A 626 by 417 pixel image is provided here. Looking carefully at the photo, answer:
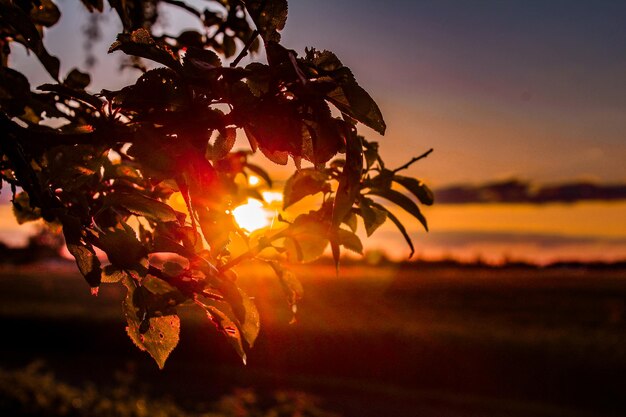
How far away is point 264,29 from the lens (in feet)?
4.05

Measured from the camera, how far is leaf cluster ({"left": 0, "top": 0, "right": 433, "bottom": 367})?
1.17 m

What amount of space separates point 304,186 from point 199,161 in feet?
1.53

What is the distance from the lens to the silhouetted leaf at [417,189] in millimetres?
1721

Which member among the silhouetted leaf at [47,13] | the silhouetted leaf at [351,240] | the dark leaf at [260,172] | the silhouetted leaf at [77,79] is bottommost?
the silhouetted leaf at [351,240]

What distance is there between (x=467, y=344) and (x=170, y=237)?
519 inches

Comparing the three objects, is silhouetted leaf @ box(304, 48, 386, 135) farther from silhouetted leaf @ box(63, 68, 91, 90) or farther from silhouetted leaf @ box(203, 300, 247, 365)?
silhouetted leaf @ box(63, 68, 91, 90)

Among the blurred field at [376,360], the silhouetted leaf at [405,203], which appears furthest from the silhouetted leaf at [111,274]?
the blurred field at [376,360]

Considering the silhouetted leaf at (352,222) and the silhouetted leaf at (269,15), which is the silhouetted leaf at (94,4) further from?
the silhouetted leaf at (269,15)

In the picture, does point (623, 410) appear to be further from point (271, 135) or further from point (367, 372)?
point (271, 135)

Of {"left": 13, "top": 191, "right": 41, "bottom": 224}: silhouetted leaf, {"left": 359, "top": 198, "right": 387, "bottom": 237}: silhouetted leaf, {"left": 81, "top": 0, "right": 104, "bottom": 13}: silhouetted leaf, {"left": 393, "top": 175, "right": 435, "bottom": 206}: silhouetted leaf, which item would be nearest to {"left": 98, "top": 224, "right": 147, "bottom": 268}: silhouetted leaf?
{"left": 359, "top": 198, "right": 387, "bottom": 237}: silhouetted leaf

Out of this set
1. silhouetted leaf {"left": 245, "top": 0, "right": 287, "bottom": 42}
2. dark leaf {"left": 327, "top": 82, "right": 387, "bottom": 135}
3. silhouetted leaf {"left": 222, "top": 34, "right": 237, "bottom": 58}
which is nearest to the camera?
dark leaf {"left": 327, "top": 82, "right": 387, "bottom": 135}

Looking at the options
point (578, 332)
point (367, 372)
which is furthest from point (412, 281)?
point (367, 372)

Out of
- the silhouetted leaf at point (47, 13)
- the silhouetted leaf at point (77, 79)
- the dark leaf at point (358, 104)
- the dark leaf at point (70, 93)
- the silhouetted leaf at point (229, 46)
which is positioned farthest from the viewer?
the silhouetted leaf at point (229, 46)

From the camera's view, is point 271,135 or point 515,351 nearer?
point 271,135
